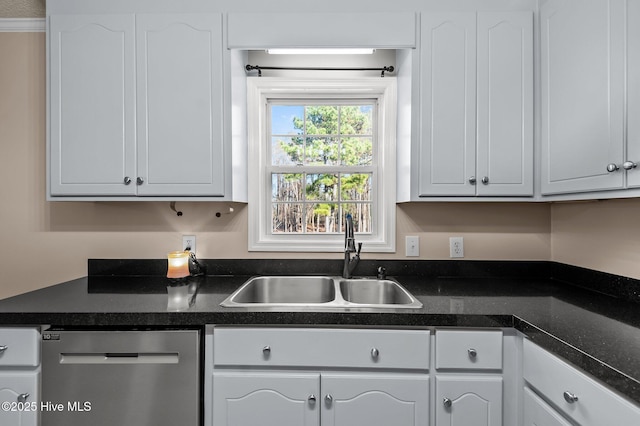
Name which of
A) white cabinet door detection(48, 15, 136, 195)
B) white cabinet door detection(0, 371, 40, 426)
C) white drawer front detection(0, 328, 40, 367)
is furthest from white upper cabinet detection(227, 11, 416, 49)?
white cabinet door detection(0, 371, 40, 426)

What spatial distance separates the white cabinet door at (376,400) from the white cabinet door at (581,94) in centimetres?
104

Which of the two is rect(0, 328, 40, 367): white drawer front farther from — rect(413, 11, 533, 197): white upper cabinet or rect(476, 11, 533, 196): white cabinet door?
rect(476, 11, 533, 196): white cabinet door

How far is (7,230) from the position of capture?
184 cm

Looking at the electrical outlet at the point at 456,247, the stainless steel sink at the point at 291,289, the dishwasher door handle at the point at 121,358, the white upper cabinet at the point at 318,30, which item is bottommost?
the dishwasher door handle at the point at 121,358

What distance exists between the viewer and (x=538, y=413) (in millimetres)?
1000

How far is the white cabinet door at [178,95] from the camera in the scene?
1523 mm

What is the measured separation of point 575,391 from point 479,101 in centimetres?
124

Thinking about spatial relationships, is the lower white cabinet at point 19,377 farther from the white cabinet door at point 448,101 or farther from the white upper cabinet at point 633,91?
the white upper cabinet at point 633,91

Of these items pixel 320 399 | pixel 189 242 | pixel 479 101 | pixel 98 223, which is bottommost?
pixel 320 399

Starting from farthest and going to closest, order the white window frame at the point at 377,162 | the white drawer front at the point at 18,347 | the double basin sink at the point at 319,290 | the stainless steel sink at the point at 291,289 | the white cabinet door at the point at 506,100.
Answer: the white window frame at the point at 377,162
the stainless steel sink at the point at 291,289
the double basin sink at the point at 319,290
the white cabinet door at the point at 506,100
the white drawer front at the point at 18,347

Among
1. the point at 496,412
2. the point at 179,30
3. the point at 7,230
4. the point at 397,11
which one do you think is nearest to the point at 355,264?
the point at 496,412

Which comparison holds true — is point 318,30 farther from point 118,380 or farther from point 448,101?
point 118,380

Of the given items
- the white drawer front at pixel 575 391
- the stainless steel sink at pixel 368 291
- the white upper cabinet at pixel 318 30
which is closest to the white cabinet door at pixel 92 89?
the white upper cabinet at pixel 318 30

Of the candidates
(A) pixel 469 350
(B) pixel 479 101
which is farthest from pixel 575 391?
(B) pixel 479 101
